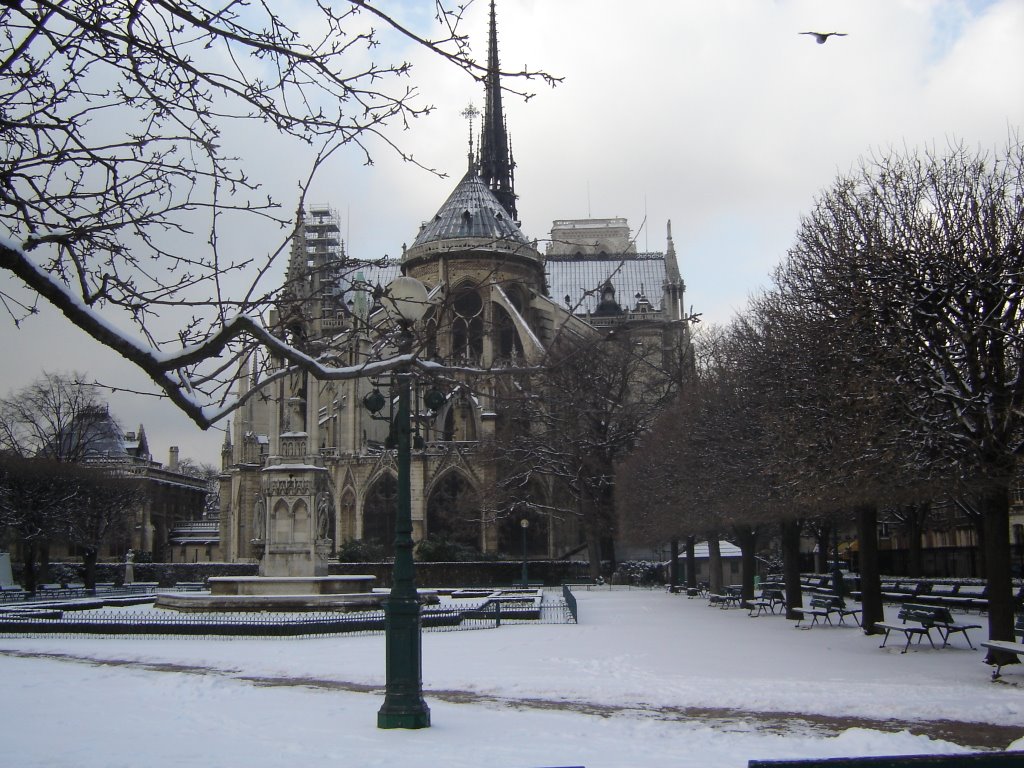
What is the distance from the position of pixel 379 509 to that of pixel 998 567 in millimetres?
40556

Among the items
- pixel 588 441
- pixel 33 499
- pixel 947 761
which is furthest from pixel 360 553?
pixel 947 761

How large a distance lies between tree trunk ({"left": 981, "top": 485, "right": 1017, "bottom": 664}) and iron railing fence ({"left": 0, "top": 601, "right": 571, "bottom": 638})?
407 inches

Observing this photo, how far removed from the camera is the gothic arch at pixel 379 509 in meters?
52.5

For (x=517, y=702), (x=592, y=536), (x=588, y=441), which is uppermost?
(x=588, y=441)

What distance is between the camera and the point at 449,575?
4300 centimetres

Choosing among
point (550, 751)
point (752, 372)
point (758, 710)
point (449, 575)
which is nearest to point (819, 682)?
point (758, 710)

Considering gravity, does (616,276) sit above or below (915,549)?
above

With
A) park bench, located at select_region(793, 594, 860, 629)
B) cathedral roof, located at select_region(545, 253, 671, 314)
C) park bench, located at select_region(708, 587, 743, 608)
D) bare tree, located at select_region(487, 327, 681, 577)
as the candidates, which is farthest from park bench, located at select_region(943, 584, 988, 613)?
cathedral roof, located at select_region(545, 253, 671, 314)

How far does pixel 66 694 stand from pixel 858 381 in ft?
35.7

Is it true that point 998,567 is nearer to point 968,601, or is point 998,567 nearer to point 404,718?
point 404,718

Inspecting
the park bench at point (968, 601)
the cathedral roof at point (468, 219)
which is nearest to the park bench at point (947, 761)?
the park bench at point (968, 601)

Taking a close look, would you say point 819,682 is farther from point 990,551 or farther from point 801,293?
point 801,293

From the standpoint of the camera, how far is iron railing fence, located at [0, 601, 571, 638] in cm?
2009

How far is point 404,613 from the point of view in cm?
1033
